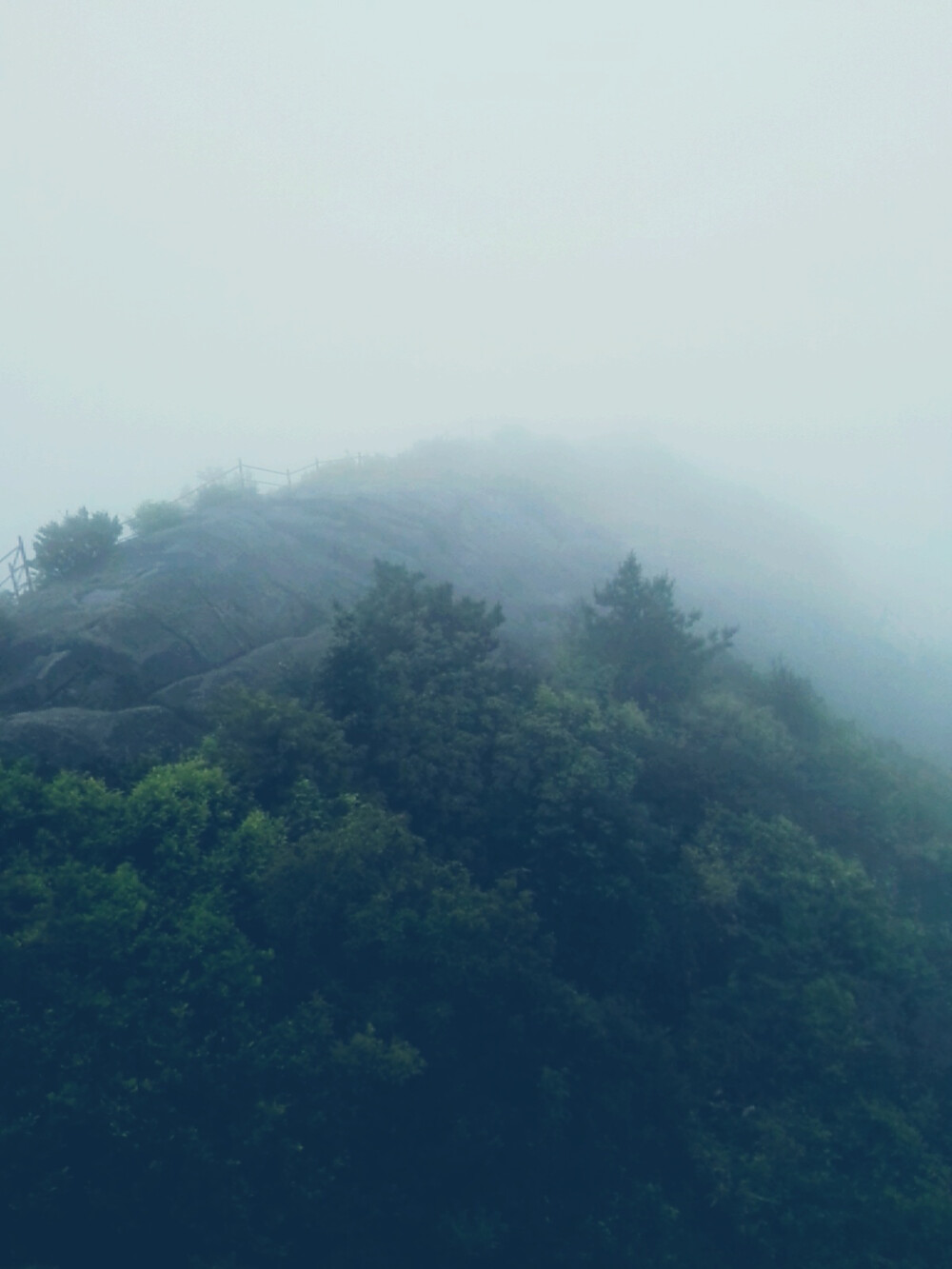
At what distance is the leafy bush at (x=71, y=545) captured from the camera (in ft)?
69.8

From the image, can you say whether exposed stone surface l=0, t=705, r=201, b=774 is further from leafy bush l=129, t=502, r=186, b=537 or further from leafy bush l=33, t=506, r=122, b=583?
leafy bush l=129, t=502, r=186, b=537

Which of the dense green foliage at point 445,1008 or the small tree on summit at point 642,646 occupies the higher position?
the small tree on summit at point 642,646

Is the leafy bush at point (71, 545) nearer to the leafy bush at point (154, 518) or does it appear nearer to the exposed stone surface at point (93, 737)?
the leafy bush at point (154, 518)

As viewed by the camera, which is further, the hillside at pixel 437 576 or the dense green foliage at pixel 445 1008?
the hillside at pixel 437 576

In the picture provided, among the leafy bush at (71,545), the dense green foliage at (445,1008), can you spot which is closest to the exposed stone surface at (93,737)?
the dense green foliage at (445,1008)

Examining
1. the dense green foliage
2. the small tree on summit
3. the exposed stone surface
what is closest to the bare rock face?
the exposed stone surface

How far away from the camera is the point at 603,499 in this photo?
49219 millimetres

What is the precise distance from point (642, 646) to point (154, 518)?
49.1 ft

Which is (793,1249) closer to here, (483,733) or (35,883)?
(483,733)

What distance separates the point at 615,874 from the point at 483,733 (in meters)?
3.87

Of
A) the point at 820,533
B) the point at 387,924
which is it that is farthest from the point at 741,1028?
the point at 820,533

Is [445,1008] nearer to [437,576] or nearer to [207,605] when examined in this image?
[207,605]

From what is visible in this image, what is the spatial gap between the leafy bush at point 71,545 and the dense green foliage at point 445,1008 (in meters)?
7.93

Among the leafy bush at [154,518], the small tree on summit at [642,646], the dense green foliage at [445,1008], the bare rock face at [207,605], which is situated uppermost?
the leafy bush at [154,518]
